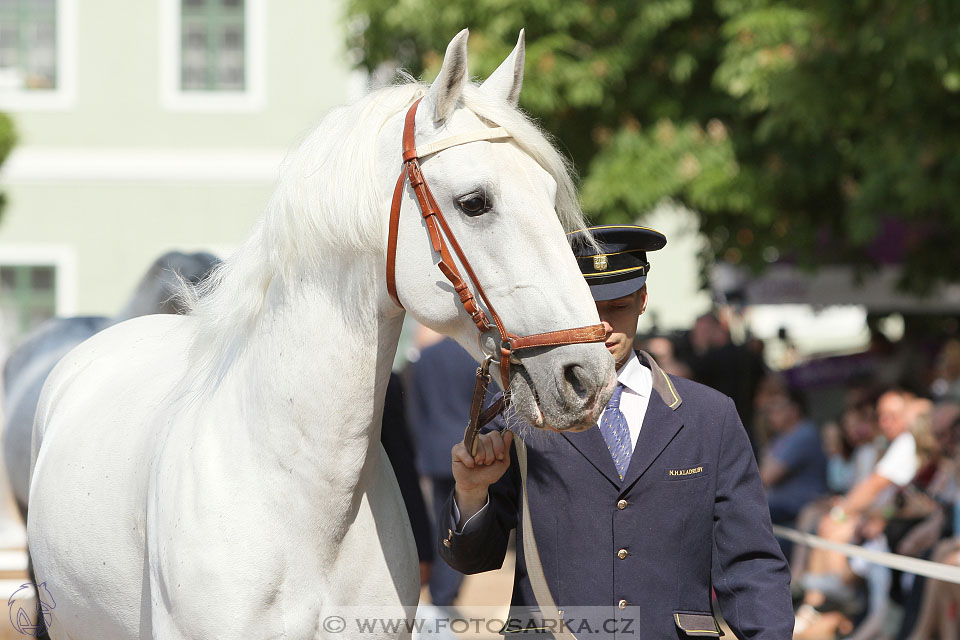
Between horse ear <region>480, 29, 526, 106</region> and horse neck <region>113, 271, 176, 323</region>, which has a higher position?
horse ear <region>480, 29, 526, 106</region>

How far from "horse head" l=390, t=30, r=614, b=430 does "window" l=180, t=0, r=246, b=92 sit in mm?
14506

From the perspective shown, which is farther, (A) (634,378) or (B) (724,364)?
(B) (724,364)

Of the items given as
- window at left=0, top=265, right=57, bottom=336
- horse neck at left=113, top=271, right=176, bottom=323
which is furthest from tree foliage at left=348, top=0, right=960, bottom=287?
window at left=0, top=265, right=57, bottom=336

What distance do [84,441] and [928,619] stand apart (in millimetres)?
4654

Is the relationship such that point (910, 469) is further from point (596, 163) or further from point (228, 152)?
point (228, 152)

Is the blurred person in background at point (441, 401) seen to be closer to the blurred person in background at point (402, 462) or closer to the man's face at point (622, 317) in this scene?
the blurred person in background at point (402, 462)

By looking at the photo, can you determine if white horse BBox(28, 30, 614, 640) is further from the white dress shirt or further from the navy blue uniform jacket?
the white dress shirt

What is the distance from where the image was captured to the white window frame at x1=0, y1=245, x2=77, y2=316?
15820mm

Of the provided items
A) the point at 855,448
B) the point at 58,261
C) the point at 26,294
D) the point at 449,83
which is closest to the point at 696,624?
the point at 449,83

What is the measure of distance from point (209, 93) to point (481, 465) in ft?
47.8

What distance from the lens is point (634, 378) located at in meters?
2.77

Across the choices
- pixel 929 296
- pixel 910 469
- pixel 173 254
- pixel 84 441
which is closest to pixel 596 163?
pixel 929 296

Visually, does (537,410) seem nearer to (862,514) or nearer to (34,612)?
(34,612)

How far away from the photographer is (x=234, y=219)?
1592cm
